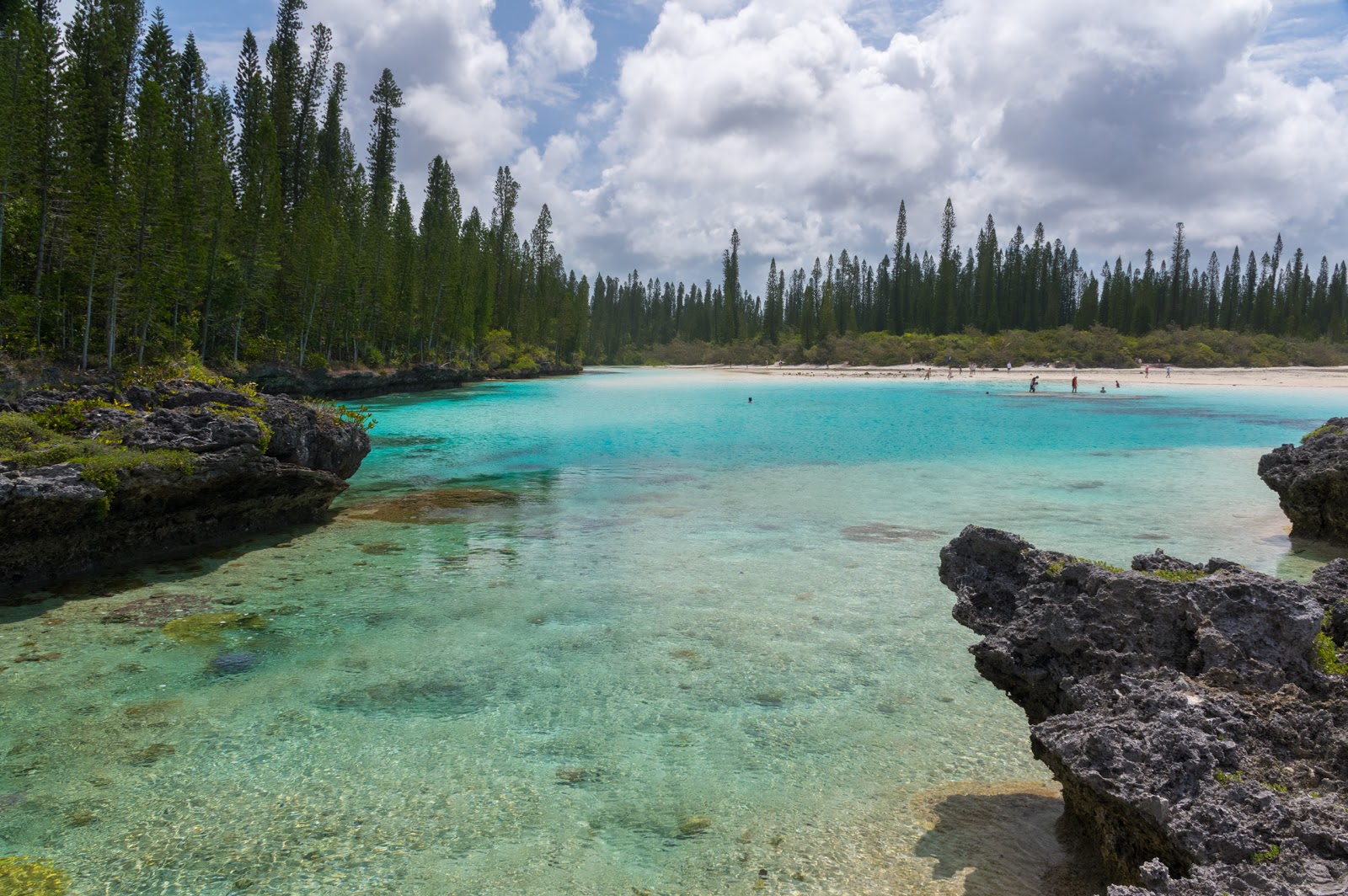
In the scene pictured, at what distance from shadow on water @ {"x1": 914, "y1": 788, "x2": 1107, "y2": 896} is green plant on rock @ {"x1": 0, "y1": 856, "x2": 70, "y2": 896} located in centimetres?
398

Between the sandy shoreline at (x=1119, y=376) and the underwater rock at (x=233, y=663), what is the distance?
5760 centimetres

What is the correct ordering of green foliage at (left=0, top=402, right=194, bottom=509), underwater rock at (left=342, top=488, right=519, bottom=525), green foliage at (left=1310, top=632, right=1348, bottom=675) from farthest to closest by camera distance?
1. underwater rock at (left=342, top=488, right=519, bottom=525)
2. green foliage at (left=0, top=402, right=194, bottom=509)
3. green foliage at (left=1310, top=632, right=1348, bottom=675)

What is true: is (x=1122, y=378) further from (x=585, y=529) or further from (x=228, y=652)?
(x=228, y=652)

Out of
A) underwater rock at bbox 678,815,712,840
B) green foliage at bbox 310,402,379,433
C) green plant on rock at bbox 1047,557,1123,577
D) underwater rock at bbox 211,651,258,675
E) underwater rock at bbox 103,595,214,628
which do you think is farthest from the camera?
green foliage at bbox 310,402,379,433

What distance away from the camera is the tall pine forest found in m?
26.4

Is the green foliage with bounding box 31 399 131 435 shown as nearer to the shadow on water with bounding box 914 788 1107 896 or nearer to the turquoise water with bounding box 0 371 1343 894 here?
the turquoise water with bounding box 0 371 1343 894

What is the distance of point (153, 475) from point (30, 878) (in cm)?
610

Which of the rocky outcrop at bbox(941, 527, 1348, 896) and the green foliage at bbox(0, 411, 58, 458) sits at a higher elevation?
the green foliage at bbox(0, 411, 58, 458)

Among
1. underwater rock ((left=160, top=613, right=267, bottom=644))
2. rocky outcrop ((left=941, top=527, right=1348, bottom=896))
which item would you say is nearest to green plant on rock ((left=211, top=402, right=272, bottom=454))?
underwater rock ((left=160, top=613, right=267, bottom=644))

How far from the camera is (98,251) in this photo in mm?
26359

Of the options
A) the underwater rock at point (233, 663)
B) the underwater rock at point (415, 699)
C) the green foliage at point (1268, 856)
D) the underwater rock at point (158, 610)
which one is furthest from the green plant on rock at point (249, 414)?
the green foliage at point (1268, 856)

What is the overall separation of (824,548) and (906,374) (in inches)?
2823

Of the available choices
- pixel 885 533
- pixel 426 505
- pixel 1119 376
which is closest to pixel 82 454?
pixel 426 505

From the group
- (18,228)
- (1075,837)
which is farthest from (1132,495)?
(18,228)
